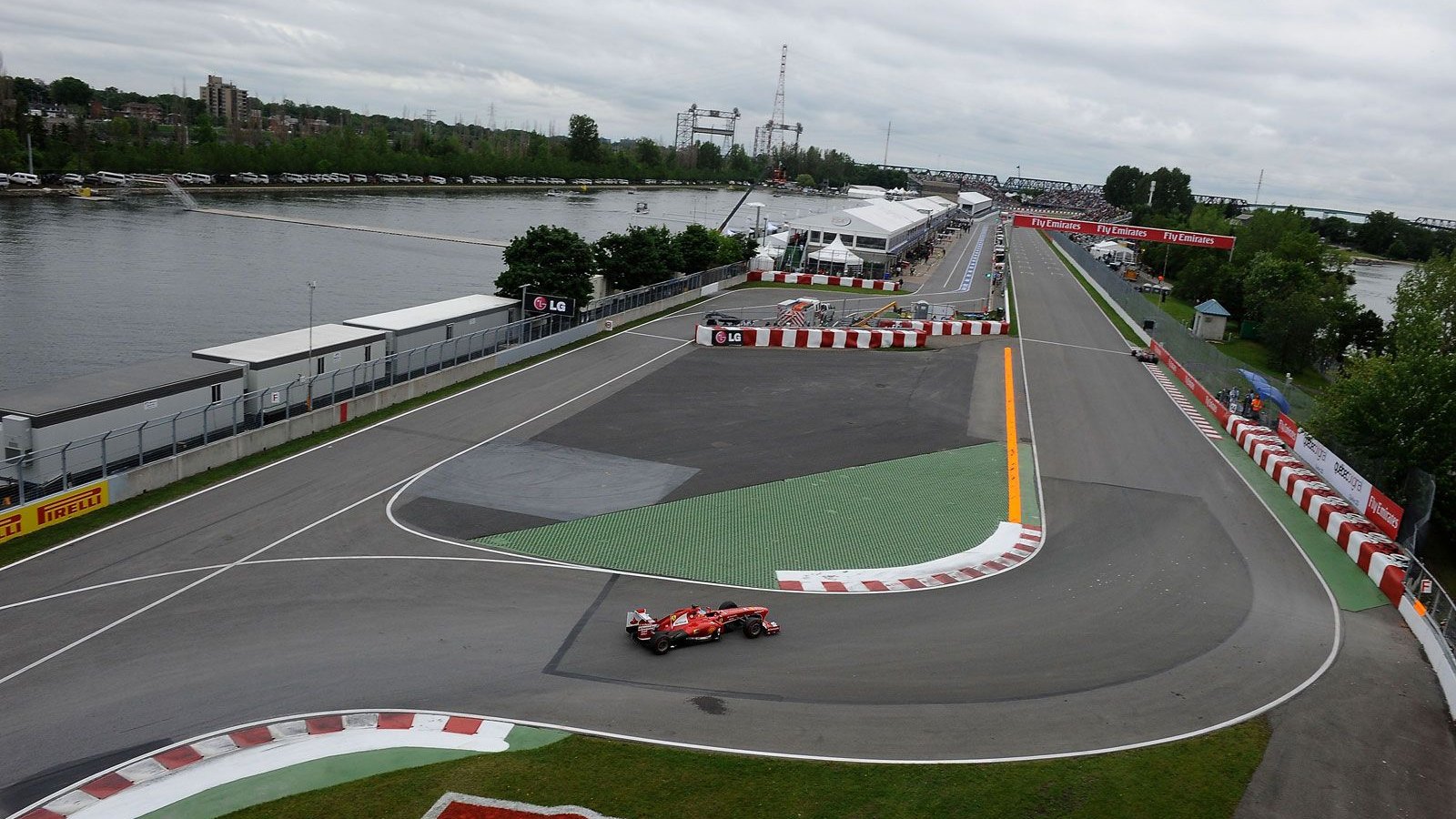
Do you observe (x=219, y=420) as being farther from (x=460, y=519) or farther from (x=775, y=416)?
→ (x=775, y=416)

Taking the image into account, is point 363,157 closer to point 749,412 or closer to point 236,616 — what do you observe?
point 749,412

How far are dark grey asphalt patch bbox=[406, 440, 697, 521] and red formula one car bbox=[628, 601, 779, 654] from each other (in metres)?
6.69

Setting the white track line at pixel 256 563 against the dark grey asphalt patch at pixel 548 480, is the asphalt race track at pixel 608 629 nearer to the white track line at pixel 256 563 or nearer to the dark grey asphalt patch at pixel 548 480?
the white track line at pixel 256 563

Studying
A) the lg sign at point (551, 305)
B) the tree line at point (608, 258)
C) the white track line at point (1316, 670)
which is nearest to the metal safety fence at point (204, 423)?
the lg sign at point (551, 305)

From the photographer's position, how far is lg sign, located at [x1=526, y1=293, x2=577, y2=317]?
42.2m

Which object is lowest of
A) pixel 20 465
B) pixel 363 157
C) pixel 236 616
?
pixel 236 616

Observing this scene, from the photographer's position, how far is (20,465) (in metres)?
20.3

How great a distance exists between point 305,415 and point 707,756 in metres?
19.3

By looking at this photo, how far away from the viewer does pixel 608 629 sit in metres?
17.7

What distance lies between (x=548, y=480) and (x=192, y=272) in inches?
2222

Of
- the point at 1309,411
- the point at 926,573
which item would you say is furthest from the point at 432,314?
the point at 1309,411

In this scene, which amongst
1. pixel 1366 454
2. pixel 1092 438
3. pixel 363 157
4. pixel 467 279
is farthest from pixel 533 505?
pixel 363 157

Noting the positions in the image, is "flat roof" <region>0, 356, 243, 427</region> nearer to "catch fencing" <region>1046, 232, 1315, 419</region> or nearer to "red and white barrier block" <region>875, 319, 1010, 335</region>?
"red and white barrier block" <region>875, 319, 1010, 335</region>

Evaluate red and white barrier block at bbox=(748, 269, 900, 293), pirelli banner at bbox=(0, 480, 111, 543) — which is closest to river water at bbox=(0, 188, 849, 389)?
red and white barrier block at bbox=(748, 269, 900, 293)
